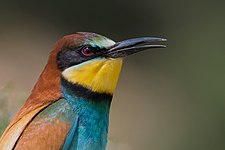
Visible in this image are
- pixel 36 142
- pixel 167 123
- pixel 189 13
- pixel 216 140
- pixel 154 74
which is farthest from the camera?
pixel 189 13

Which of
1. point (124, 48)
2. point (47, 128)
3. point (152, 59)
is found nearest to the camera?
point (47, 128)

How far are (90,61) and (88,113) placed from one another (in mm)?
197

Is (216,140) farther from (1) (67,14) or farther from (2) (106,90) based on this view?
(2) (106,90)

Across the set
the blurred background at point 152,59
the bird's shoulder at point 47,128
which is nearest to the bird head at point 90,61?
the bird's shoulder at point 47,128

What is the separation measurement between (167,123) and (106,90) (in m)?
3.93

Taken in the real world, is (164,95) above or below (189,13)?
below

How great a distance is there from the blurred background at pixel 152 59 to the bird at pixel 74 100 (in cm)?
313

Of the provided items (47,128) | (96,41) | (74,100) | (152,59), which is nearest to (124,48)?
(96,41)

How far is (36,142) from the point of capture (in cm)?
314

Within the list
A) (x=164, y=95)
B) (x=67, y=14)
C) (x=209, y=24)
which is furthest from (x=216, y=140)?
(x=67, y=14)

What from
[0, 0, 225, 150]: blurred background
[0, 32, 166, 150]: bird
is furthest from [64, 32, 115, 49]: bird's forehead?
[0, 0, 225, 150]: blurred background

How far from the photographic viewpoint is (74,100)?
3.23 metres

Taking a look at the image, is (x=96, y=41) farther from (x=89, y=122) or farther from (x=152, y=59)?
(x=152, y=59)

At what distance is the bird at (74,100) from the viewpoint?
10.4 ft
